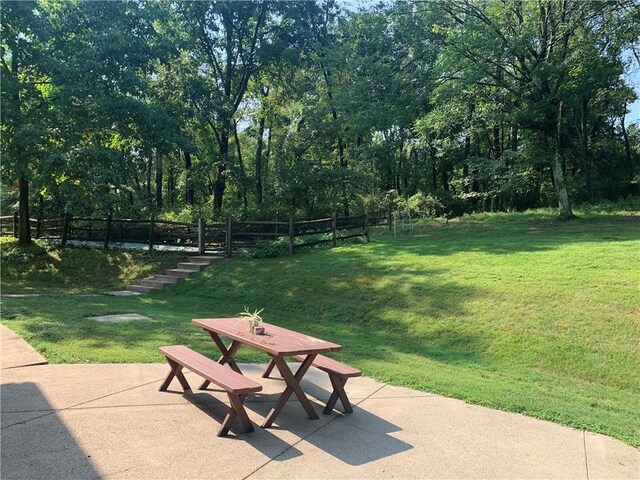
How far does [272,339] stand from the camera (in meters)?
4.38

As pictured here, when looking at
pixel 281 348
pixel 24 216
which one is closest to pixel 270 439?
pixel 281 348

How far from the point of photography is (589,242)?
43.4 feet

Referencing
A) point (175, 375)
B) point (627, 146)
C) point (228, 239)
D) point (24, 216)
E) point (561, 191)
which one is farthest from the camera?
point (627, 146)

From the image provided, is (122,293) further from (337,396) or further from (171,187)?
(171,187)

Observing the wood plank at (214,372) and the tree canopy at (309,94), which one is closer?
the wood plank at (214,372)

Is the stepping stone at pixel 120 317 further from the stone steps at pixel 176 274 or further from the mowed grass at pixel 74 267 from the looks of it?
the mowed grass at pixel 74 267

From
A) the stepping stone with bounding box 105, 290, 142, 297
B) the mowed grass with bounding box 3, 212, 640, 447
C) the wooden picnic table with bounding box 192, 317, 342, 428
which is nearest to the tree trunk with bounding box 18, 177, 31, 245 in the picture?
the stepping stone with bounding box 105, 290, 142, 297

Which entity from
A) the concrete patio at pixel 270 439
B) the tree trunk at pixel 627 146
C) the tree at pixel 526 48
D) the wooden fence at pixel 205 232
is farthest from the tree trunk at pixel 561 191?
the concrete patio at pixel 270 439

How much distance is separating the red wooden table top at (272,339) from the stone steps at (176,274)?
975 cm

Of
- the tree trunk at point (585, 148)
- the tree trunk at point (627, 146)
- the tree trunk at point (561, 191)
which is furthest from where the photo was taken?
the tree trunk at point (627, 146)

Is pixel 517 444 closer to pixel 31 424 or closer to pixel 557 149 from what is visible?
pixel 31 424

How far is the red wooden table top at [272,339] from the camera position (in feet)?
13.0

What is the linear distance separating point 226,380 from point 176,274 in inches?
463

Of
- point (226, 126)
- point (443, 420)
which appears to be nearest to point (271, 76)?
point (226, 126)
